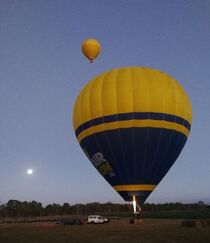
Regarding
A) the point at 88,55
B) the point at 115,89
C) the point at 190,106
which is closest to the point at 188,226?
the point at 190,106

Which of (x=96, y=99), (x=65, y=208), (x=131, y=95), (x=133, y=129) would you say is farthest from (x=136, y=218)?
(x=65, y=208)

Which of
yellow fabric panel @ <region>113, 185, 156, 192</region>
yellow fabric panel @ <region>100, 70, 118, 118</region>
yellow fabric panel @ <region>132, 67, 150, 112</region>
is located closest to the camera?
yellow fabric panel @ <region>113, 185, 156, 192</region>

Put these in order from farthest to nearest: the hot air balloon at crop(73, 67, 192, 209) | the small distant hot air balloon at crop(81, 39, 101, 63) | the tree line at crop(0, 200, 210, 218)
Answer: the tree line at crop(0, 200, 210, 218), the small distant hot air balloon at crop(81, 39, 101, 63), the hot air balloon at crop(73, 67, 192, 209)

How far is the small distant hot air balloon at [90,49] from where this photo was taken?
4044 centimetres

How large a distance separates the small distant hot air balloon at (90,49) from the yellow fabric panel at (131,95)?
4.23m

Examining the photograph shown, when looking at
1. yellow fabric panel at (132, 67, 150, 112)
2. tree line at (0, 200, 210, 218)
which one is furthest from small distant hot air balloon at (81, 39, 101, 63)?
tree line at (0, 200, 210, 218)

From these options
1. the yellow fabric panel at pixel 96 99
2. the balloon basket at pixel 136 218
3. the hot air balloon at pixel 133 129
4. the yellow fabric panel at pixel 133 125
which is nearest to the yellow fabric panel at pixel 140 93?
the hot air balloon at pixel 133 129

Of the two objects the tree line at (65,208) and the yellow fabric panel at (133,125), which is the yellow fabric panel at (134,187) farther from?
the tree line at (65,208)

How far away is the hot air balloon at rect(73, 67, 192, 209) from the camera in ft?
108

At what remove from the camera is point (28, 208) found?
157875 millimetres

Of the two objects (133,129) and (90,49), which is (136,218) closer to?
(133,129)

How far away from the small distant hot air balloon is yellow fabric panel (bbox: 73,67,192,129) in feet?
13.9

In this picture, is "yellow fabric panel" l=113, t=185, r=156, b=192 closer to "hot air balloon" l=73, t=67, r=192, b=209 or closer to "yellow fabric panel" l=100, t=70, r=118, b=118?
"hot air balloon" l=73, t=67, r=192, b=209

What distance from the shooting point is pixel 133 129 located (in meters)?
33.0
